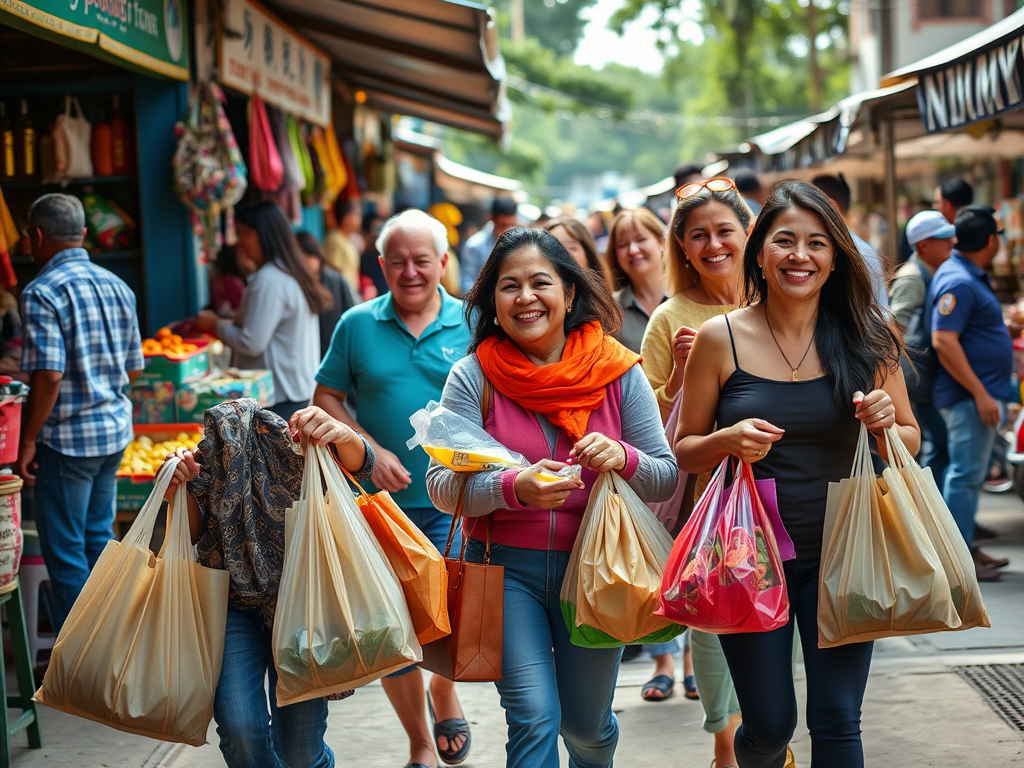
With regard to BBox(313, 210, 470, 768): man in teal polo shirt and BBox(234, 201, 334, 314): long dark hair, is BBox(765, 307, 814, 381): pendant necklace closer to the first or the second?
BBox(313, 210, 470, 768): man in teal polo shirt

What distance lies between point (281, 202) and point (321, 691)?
21.4 feet

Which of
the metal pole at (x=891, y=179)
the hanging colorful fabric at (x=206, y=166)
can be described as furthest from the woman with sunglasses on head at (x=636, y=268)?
the metal pole at (x=891, y=179)

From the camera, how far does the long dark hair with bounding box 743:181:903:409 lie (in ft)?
10.1

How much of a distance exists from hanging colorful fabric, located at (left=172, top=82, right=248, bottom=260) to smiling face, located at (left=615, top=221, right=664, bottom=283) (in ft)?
9.44

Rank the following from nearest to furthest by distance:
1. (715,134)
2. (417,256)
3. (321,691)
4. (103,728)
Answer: (321,691) < (417,256) < (103,728) < (715,134)

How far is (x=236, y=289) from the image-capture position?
7.79 meters

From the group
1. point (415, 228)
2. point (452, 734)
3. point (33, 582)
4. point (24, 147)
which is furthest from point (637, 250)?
point (24, 147)

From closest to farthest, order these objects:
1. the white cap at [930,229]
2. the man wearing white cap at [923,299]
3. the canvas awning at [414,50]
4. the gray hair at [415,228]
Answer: the gray hair at [415,228] → the man wearing white cap at [923,299] → the white cap at [930,229] → the canvas awning at [414,50]

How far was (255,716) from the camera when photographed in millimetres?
2945

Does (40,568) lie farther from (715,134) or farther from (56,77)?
(715,134)

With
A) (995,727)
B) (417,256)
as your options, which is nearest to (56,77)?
(417,256)

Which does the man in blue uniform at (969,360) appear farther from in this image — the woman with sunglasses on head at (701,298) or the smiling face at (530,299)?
the smiling face at (530,299)

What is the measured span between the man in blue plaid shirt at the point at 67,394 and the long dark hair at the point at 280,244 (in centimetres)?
113

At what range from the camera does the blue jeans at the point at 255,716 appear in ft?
9.58
